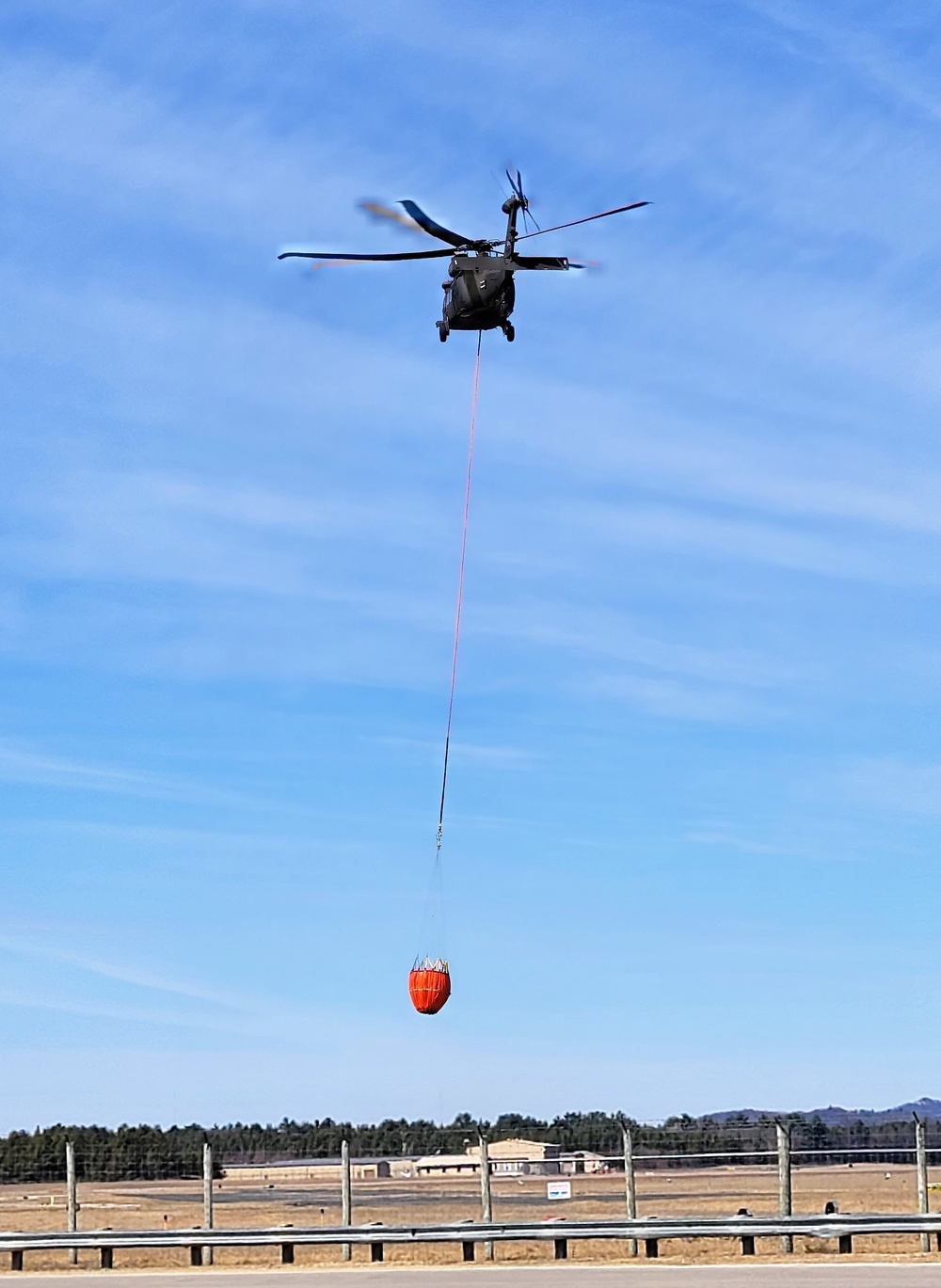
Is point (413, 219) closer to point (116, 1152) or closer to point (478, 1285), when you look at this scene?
point (478, 1285)

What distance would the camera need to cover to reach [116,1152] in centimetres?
3922

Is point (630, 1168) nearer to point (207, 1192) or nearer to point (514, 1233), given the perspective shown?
point (514, 1233)

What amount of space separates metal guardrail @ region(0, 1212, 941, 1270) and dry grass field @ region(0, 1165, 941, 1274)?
0.63 meters

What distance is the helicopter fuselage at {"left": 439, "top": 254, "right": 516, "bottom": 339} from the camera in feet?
69.4

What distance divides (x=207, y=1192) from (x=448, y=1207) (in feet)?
75.9

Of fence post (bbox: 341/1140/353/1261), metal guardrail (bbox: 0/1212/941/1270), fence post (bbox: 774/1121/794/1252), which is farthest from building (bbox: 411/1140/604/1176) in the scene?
fence post (bbox: 774/1121/794/1252)

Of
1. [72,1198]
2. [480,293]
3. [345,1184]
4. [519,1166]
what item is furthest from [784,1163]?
[519,1166]

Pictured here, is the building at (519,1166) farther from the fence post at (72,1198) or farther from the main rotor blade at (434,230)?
the main rotor blade at (434,230)

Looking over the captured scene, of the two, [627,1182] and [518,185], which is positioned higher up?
[518,185]

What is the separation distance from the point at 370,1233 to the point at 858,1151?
309 inches

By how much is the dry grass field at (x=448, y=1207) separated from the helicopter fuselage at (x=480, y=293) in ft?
44.7

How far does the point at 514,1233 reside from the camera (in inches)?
977

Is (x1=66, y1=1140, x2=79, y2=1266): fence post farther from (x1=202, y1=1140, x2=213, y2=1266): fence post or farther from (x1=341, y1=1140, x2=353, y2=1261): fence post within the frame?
(x1=341, y1=1140, x2=353, y2=1261): fence post

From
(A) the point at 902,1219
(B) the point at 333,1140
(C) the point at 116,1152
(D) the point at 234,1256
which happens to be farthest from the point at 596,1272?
(C) the point at 116,1152
